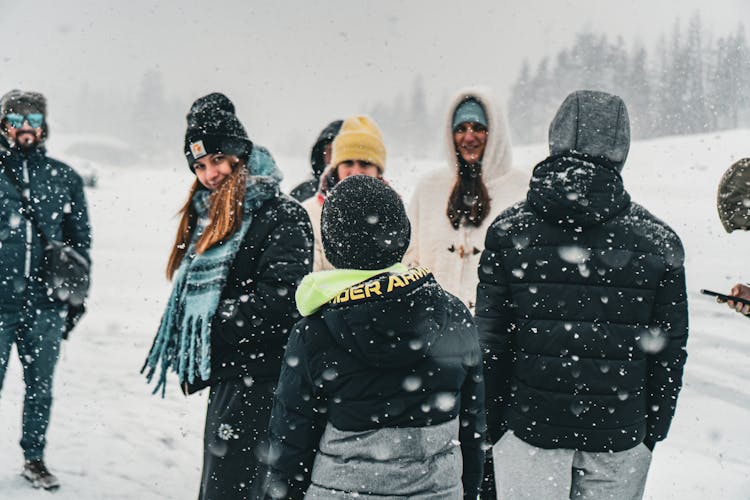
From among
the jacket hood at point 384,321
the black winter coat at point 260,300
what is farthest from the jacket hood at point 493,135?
the jacket hood at point 384,321

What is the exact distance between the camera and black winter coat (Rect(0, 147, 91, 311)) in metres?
4.12

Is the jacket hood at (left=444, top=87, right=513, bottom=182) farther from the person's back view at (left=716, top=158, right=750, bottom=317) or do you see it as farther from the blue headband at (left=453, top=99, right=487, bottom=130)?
the person's back view at (left=716, top=158, right=750, bottom=317)

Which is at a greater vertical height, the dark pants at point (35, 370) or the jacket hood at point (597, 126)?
the jacket hood at point (597, 126)

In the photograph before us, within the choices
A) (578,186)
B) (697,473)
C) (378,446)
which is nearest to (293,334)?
(378,446)

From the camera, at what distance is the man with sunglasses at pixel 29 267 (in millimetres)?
4129

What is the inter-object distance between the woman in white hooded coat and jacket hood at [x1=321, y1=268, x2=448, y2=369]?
2.00m

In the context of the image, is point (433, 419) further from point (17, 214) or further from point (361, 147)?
point (17, 214)

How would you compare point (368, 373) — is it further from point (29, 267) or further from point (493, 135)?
point (29, 267)

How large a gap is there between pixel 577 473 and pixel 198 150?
210 centimetres

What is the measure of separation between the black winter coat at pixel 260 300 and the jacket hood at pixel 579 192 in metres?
1.08

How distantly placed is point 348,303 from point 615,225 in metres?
1.11

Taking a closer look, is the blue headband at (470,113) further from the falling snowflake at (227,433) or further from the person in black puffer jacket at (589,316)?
the falling snowflake at (227,433)

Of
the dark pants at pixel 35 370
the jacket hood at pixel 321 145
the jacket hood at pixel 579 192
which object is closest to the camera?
the jacket hood at pixel 579 192

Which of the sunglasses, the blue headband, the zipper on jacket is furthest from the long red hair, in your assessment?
the sunglasses
